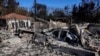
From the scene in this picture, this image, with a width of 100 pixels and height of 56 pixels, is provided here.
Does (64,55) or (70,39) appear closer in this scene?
(64,55)

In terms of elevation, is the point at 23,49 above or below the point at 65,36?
below

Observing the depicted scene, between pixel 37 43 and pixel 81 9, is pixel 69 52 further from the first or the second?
pixel 81 9

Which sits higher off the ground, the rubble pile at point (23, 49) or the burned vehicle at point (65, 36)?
the burned vehicle at point (65, 36)

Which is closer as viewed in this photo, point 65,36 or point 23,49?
point 23,49

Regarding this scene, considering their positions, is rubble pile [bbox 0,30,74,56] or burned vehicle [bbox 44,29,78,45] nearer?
rubble pile [bbox 0,30,74,56]

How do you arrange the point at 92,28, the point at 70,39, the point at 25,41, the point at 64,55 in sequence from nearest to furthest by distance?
1. the point at 64,55
2. the point at 70,39
3. the point at 25,41
4. the point at 92,28

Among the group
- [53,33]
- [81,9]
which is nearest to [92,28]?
[53,33]

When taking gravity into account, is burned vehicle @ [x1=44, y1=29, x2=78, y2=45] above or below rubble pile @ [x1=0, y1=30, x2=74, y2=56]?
above

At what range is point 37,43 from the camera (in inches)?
707

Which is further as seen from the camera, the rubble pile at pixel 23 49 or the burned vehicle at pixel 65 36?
the burned vehicle at pixel 65 36

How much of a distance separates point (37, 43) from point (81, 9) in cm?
3021

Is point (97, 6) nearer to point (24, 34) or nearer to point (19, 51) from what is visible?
point (24, 34)

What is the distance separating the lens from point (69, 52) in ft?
49.0

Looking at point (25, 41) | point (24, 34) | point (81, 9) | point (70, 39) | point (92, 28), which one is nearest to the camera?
point (70, 39)
